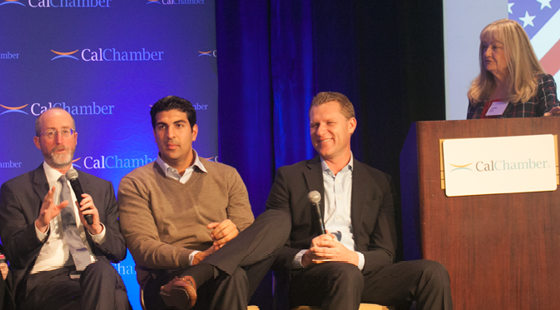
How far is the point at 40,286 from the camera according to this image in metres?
2.40

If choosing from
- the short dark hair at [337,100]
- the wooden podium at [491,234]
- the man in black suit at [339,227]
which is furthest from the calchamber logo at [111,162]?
the wooden podium at [491,234]

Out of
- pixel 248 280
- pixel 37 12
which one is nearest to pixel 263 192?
pixel 248 280

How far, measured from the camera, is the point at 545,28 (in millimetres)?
3314

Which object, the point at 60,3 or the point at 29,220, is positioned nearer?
the point at 29,220

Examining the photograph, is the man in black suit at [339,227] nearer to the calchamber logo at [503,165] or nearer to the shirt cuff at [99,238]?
the calchamber logo at [503,165]

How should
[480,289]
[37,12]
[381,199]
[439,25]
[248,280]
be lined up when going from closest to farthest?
[480,289] < [248,280] < [381,199] < [439,25] < [37,12]

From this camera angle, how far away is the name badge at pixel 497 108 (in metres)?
2.56

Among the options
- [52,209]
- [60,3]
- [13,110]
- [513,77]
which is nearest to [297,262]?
[52,209]

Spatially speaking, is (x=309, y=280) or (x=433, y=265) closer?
(x=433, y=265)

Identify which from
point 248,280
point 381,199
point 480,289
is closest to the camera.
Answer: point 480,289

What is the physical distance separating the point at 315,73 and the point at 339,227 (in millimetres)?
1516

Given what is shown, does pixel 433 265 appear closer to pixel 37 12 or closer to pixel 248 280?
pixel 248 280

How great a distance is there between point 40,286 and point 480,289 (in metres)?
2.15

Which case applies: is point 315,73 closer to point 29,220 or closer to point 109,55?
point 109,55
